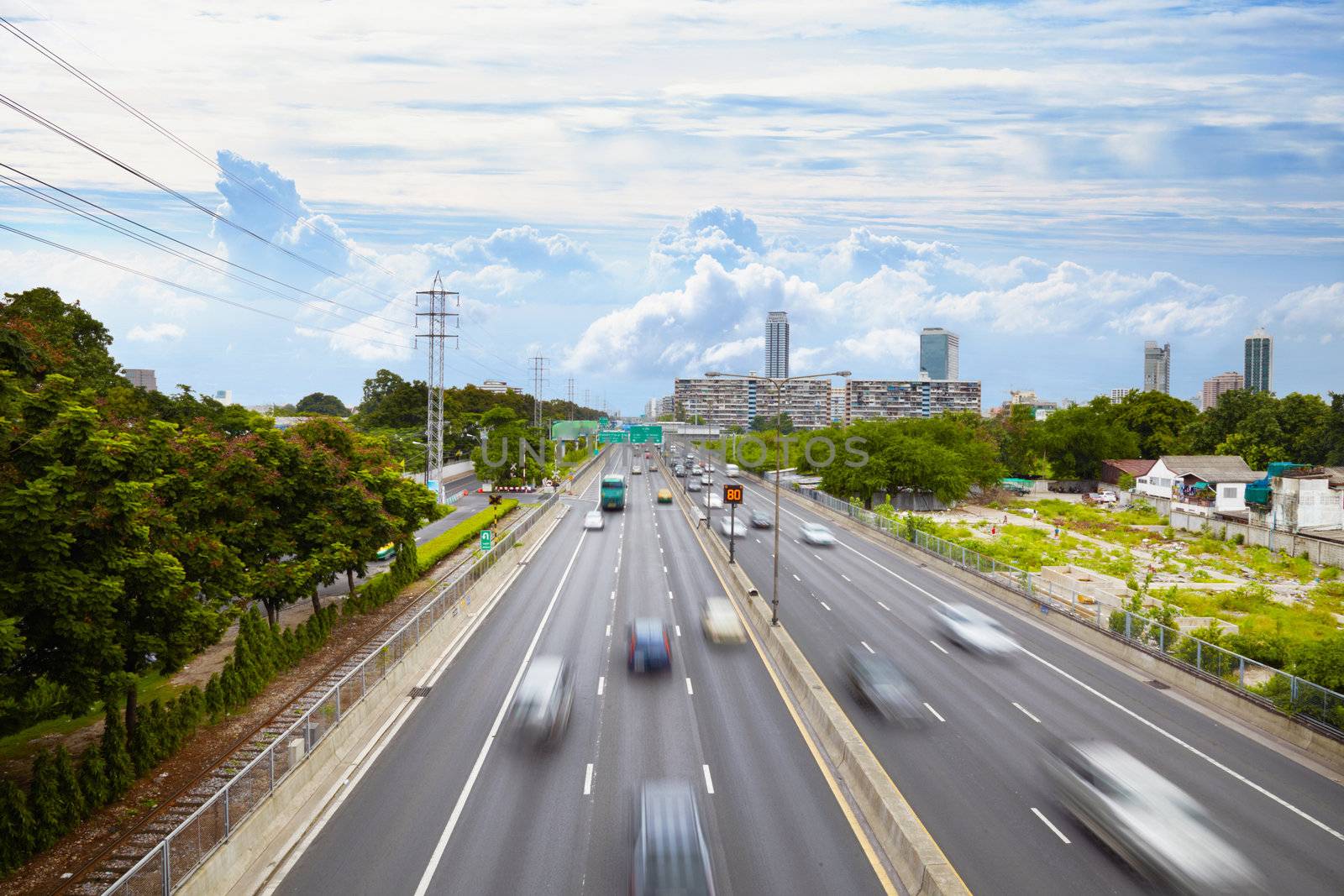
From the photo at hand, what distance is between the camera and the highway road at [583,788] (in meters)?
14.4

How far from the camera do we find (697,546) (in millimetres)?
54219

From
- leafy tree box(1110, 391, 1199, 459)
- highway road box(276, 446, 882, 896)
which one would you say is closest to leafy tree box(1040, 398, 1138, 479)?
leafy tree box(1110, 391, 1199, 459)

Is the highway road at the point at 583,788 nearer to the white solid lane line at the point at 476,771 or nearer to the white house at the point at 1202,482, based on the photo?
the white solid lane line at the point at 476,771

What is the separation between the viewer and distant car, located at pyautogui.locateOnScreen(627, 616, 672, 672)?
85.5 ft

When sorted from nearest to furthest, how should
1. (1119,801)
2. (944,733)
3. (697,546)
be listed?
(1119,801)
(944,733)
(697,546)

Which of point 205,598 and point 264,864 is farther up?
point 205,598

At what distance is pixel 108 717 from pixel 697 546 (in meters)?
38.9

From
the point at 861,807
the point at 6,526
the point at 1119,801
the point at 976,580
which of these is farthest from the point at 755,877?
the point at 976,580

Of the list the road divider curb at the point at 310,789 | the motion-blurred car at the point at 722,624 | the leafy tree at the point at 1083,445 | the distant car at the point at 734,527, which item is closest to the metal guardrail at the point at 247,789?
the road divider curb at the point at 310,789

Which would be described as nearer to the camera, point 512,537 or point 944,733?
point 944,733

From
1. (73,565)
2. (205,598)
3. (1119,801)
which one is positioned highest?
(73,565)

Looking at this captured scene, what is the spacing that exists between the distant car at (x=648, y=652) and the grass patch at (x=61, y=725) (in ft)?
43.4

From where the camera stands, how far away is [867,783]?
55.1 feet

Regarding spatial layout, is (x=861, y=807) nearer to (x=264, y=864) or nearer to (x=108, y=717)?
(x=264, y=864)
